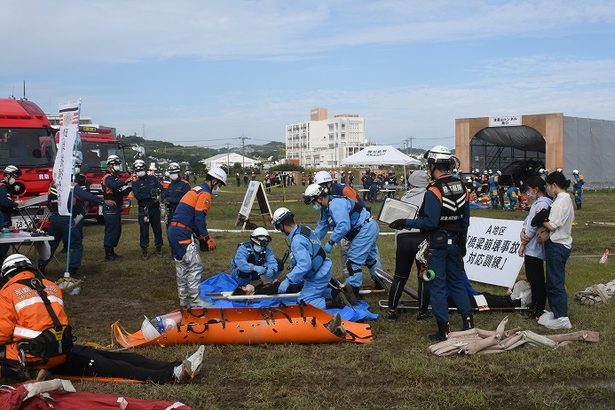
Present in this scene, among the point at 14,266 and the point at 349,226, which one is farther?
the point at 349,226

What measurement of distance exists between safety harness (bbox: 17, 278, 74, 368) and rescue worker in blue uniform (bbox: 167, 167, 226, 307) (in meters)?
3.00

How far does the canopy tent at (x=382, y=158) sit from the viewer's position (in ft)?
103

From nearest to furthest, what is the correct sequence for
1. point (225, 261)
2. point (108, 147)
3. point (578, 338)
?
point (578, 338) < point (225, 261) < point (108, 147)

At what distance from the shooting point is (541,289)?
24.4 ft

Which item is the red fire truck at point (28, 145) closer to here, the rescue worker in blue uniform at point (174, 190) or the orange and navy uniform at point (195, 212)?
the rescue worker in blue uniform at point (174, 190)

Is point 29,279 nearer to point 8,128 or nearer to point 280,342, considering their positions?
point 280,342

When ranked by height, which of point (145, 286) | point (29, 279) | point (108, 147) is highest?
point (108, 147)

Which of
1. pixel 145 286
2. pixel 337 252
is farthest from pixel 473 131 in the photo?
pixel 145 286

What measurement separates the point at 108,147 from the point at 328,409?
17.9 metres

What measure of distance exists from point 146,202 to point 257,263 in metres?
5.04

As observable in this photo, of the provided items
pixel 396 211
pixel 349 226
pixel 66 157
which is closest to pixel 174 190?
pixel 66 157

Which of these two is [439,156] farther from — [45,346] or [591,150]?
[591,150]

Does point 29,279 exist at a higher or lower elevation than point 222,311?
higher

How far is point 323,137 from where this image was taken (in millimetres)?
142250
